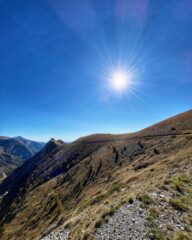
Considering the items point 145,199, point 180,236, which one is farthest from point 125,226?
point 145,199

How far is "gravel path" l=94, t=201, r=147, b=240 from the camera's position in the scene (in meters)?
12.2

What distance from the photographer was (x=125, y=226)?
13.3m

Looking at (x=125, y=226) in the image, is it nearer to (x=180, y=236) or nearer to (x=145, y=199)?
(x=180, y=236)

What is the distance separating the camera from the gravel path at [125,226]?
40.1ft

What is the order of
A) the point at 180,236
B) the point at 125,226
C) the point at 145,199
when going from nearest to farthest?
the point at 180,236 < the point at 125,226 < the point at 145,199

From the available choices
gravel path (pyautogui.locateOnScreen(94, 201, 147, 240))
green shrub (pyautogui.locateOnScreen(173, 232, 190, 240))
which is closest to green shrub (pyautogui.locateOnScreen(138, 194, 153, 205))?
gravel path (pyautogui.locateOnScreen(94, 201, 147, 240))

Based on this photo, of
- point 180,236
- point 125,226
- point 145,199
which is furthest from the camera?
point 145,199

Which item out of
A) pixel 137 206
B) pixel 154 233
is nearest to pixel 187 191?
pixel 137 206

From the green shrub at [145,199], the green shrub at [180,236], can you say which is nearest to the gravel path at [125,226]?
the green shrub at [145,199]

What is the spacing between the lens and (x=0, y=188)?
17400 cm

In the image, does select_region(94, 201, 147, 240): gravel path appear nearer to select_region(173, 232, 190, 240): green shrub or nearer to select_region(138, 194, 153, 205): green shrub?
select_region(138, 194, 153, 205): green shrub

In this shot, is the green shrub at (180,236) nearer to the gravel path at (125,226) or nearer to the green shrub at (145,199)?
the gravel path at (125,226)

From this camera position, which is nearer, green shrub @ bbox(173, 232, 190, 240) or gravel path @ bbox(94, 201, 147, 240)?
green shrub @ bbox(173, 232, 190, 240)

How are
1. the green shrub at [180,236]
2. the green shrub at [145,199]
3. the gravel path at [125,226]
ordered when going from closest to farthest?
the green shrub at [180,236], the gravel path at [125,226], the green shrub at [145,199]
